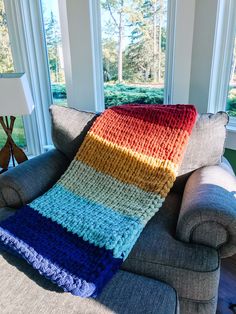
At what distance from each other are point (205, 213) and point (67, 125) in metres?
0.94

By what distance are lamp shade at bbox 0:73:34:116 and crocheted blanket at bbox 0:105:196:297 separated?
1.31 feet

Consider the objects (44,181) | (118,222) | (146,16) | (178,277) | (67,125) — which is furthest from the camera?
(146,16)

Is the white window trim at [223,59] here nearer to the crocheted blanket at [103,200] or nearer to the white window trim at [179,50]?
the white window trim at [179,50]

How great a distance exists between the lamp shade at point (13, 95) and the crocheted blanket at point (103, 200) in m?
0.40

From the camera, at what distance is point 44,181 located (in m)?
1.39

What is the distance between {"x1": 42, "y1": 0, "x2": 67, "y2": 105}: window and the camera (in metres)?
1.94

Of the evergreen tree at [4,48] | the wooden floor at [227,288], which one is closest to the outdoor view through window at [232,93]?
the wooden floor at [227,288]

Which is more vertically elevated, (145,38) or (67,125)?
(145,38)

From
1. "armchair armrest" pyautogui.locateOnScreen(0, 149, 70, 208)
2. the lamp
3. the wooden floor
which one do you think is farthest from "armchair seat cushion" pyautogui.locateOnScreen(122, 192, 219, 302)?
the lamp

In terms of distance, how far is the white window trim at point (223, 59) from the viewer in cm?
158

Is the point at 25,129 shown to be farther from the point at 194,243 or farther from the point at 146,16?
the point at 194,243

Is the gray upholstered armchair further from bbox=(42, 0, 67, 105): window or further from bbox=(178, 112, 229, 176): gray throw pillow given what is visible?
bbox=(42, 0, 67, 105): window

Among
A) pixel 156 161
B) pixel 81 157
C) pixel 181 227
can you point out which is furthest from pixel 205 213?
pixel 81 157

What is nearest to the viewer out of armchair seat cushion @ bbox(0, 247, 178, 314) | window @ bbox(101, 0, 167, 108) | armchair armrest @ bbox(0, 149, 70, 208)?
armchair seat cushion @ bbox(0, 247, 178, 314)
